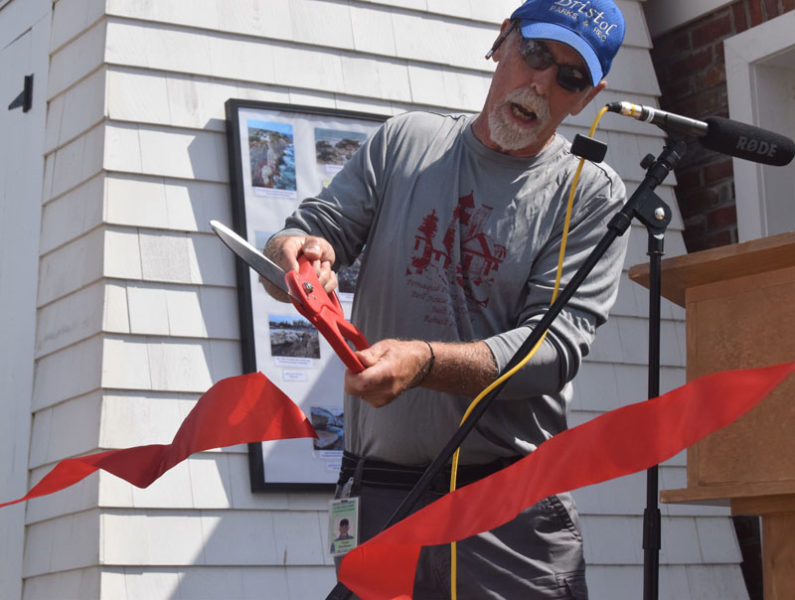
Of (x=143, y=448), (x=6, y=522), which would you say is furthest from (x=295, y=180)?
(x=143, y=448)

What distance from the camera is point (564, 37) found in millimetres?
2291

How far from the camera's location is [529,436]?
2240 millimetres

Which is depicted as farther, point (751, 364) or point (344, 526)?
point (344, 526)

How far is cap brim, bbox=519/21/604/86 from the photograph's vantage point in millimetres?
2293

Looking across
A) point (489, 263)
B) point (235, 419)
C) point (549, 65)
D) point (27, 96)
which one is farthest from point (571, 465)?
point (27, 96)

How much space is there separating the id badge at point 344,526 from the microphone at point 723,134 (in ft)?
2.83

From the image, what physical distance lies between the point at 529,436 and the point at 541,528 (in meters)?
0.17

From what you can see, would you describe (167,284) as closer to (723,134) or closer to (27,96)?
(27,96)

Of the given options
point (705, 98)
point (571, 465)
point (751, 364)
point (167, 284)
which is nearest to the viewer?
point (571, 465)

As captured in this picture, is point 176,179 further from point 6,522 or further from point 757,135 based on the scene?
point 757,135

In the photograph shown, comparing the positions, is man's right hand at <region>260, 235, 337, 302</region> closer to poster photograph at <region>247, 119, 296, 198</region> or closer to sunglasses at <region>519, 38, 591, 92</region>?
sunglasses at <region>519, 38, 591, 92</region>

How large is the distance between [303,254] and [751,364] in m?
0.82

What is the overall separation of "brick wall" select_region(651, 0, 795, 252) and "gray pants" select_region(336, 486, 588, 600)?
2.72 m

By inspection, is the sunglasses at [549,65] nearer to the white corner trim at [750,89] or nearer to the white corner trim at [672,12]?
the white corner trim at [750,89]
